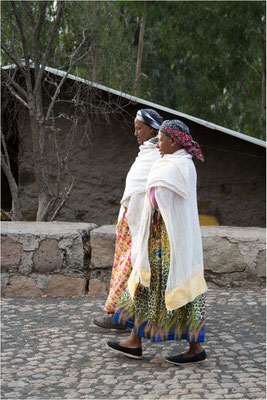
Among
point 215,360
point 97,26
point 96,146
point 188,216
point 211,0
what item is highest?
point 211,0

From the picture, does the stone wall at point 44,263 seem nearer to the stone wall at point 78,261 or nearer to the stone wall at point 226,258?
the stone wall at point 78,261

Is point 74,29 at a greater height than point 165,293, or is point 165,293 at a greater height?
point 74,29

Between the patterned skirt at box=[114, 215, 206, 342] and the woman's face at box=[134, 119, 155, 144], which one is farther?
the woman's face at box=[134, 119, 155, 144]

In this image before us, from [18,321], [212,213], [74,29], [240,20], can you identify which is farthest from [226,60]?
[18,321]

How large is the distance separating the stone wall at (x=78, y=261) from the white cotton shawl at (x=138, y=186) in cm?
140

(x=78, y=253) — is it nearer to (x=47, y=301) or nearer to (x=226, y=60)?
(x=47, y=301)

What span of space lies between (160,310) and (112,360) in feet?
1.55

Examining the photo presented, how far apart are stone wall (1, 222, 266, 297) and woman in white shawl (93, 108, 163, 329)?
1279 millimetres

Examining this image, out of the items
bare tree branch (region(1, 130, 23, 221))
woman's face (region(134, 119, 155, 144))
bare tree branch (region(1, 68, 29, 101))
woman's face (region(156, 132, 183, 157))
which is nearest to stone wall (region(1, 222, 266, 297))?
woman's face (region(134, 119, 155, 144))

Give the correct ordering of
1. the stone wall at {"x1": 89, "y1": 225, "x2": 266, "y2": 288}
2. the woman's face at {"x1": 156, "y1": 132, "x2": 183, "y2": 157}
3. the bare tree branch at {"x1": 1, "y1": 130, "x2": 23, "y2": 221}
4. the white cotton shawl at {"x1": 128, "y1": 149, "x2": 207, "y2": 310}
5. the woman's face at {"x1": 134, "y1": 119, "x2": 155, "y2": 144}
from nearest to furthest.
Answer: the white cotton shawl at {"x1": 128, "y1": 149, "x2": 207, "y2": 310} → the woman's face at {"x1": 156, "y1": 132, "x2": 183, "y2": 157} → the woman's face at {"x1": 134, "y1": 119, "x2": 155, "y2": 144} → the stone wall at {"x1": 89, "y1": 225, "x2": 266, "y2": 288} → the bare tree branch at {"x1": 1, "y1": 130, "x2": 23, "y2": 221}

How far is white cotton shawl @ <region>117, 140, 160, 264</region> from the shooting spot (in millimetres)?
4523

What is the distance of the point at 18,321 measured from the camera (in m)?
5.16

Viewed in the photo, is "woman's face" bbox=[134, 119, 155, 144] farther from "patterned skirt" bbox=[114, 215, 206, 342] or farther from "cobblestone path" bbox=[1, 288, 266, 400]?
"cobblestone path" bbox=[1, 288, 266, 400]

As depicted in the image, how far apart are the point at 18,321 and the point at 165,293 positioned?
163 cm
